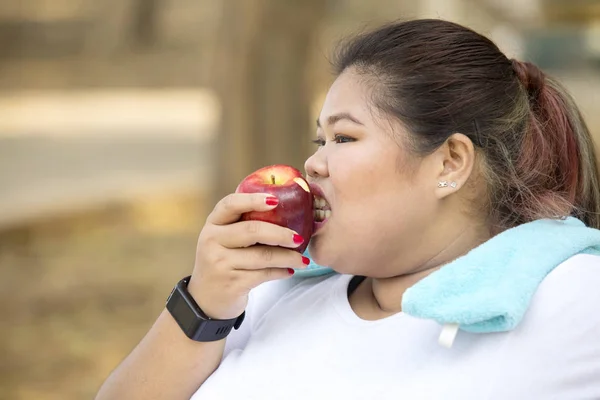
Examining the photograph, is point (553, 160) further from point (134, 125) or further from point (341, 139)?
point (134, 125)

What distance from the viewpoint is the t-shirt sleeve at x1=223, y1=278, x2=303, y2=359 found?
1755 mm

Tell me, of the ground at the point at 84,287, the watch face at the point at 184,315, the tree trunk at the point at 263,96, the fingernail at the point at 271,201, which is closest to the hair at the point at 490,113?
the fingernail at the point at 271,201

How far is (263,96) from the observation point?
14.7 ft

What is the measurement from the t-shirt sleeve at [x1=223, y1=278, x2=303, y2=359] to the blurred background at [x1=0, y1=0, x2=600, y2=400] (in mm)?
532

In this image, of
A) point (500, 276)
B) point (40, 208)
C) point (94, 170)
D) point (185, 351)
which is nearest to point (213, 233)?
point (185, 351)

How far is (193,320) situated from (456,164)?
1.71ft

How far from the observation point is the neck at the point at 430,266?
1.58 m

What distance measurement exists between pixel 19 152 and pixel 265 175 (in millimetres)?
13041

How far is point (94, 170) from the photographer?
12688 mm

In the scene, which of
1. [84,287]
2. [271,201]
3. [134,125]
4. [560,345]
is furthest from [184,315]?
[134,125]

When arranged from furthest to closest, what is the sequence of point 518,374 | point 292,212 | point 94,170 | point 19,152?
point 19,152 < point 94,170 < point 292,212 < point 518,374

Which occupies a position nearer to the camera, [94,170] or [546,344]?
[546,344]

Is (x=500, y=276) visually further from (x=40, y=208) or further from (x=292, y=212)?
(x=40, y=208)

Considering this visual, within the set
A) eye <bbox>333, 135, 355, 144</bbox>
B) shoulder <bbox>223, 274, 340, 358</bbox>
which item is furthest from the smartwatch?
eye <bbox>333, 135, 355, 144</bbox>
